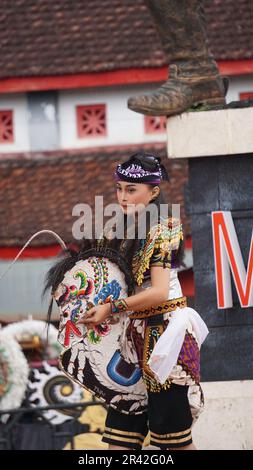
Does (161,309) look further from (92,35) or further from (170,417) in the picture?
(92,35)

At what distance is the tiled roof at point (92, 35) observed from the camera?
15844 millimetres

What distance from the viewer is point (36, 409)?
9984 mm

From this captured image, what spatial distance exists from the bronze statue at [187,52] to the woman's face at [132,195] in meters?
2.32

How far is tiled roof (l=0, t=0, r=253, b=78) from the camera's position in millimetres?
15844

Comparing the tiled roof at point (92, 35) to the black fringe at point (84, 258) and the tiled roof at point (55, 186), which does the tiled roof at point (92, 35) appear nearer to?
the tiled roof at point (55, 186)

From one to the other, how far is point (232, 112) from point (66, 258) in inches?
94.6

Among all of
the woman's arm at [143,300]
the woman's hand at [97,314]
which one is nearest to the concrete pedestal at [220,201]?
the woman's arm at [143,300]

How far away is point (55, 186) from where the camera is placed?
1591 cm

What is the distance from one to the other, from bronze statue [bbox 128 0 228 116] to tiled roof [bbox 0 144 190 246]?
596cm

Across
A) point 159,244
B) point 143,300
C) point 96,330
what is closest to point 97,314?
point 143,300

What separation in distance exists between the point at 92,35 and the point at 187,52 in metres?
7.28

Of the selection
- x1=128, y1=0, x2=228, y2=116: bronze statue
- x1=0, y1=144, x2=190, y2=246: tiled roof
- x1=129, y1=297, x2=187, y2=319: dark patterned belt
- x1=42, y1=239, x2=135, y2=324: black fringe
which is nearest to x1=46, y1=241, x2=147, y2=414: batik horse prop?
x1=42, y1=239, x2=135, y2=324: black fringe

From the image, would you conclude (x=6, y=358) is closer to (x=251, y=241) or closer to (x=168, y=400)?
(x=251, y=241)
